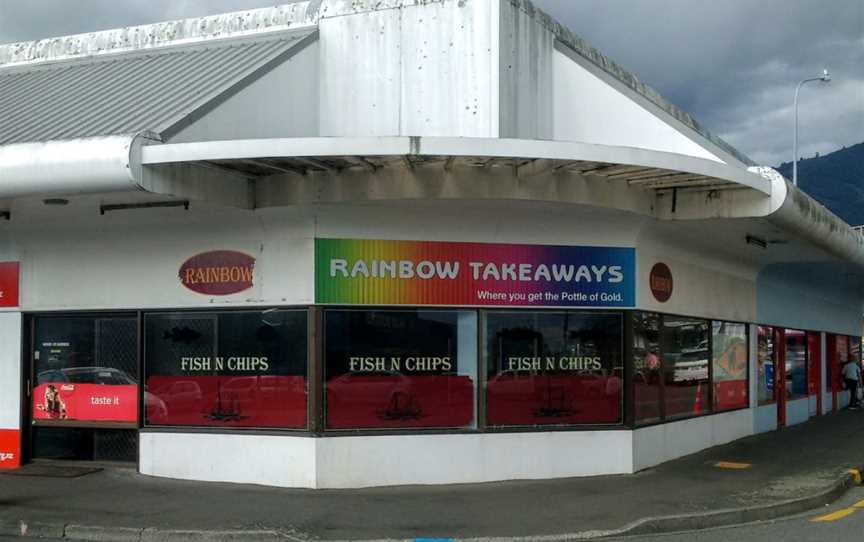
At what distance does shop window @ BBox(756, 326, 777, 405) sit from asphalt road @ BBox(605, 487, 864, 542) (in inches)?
304

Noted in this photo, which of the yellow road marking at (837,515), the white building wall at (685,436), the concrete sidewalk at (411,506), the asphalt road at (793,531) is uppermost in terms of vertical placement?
the white building wall at (685,436)

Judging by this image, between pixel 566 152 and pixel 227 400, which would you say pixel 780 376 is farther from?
pixel 227 400

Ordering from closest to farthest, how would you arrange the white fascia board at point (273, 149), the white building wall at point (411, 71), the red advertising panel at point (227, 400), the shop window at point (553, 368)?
the white fascia board at point (273, 149)
the red advertising panel at point (227, 400)
the shop window at point (553, 368)
the white building wall at point (411, 71)

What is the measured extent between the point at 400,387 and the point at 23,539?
14.9ft

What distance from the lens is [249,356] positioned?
1186 centimetres

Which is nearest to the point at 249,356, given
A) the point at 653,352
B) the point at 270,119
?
the point at 270,119

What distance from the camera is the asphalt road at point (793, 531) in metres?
9.09

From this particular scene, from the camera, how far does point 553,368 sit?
12.3 metres

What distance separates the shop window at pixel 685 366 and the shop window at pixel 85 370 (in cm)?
752

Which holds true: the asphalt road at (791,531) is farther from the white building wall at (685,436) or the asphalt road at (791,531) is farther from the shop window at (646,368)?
the shop window at (646,368)

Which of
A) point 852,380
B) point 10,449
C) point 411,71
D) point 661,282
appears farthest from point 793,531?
point 852,380

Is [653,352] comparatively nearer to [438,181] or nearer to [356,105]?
[438,181]

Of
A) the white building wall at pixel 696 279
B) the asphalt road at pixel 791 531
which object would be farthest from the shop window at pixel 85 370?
the white building wall at pixel 696 279

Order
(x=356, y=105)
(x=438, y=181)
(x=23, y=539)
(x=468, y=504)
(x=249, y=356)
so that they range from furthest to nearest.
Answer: (x=356, y=105) < (x=249, y=356) < (x=438, y=181) < (x=468, y=504) < (x=23, y=539)
